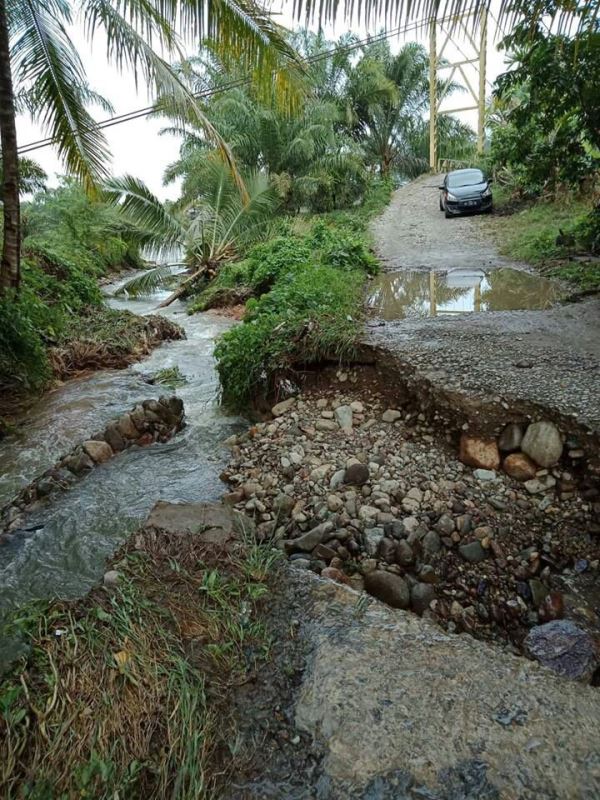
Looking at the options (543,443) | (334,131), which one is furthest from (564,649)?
(334,131)

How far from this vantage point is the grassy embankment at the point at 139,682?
149 cm

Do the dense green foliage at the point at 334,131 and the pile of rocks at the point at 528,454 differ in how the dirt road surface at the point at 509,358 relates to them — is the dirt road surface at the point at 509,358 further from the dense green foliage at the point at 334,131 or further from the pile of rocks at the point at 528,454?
the dense green foliage at the point at 334,131

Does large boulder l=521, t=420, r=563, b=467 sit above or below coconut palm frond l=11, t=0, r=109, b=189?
below

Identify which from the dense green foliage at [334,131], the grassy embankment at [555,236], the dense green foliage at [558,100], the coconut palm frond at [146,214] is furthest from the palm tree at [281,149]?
the dense green foliage at [558,100]

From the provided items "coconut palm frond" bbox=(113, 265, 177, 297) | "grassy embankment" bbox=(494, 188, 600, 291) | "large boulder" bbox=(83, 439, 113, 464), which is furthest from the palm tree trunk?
"grassy embankment" bbox=(494, 188, 600, 291)

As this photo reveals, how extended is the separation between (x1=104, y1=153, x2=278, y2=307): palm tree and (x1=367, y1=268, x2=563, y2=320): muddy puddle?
659 cm

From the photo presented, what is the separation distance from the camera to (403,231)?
1495 centimetres

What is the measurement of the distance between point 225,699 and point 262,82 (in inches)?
266

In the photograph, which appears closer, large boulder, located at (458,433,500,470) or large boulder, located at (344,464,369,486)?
large boulder, located at (458,433,500,470)

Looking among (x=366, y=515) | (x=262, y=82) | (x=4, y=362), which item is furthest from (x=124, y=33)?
(x=366, y=515)

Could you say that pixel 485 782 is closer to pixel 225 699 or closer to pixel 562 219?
pixel 225 699

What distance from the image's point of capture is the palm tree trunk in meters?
5.62

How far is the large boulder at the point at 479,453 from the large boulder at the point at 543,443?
0.19 m

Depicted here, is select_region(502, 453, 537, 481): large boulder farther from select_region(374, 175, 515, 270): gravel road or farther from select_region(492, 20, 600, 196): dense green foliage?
select_region(374, 175, 515, 270): gravel road
